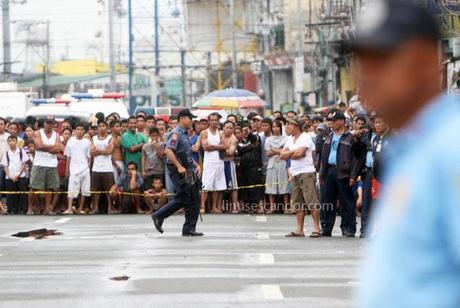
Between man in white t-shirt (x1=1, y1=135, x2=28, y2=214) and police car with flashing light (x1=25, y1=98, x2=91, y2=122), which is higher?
police car with flashing light (x1=25, y1=98, x2=91, y2=122)

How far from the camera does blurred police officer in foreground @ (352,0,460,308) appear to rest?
10.8ft

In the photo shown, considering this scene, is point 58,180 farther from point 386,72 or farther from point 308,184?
point 386,72

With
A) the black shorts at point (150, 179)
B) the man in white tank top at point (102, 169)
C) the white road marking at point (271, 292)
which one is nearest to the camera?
the white road marking at point (271, 292)

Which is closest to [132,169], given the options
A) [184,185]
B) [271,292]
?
[184,185]

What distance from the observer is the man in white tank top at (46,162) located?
26.2 m

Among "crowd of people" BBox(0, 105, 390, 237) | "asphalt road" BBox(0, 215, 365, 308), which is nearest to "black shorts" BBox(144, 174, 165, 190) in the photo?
"crowd of people" BBox(0, 105, 390, 237)

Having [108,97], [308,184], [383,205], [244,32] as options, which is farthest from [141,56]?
[383,205]

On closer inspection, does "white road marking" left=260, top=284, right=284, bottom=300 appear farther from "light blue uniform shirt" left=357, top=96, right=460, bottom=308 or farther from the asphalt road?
"light blue uniform shirt" left=357, top=96, right=460, bottom=308

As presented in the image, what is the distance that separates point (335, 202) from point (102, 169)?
764cm

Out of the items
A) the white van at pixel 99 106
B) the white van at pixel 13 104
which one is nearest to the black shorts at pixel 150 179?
the white van at pixel 99 106

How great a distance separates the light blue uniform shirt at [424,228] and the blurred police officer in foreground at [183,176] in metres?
16.2

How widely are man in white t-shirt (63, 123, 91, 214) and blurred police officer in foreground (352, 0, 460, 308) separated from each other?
2285cm

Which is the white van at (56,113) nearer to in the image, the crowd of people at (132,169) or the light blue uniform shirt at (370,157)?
the crowd of people at (132,169)

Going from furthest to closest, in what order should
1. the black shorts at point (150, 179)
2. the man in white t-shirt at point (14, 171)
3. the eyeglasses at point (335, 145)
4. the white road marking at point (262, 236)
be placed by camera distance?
the man in white t-shirt at point (14, 171) → the black shorts at point (150, 179) → the white road marking at point (262, 236) → the eyeglasses at point (335, 145)
